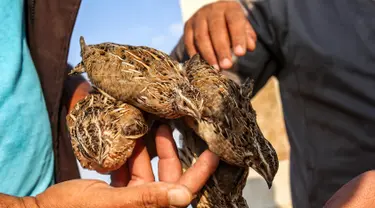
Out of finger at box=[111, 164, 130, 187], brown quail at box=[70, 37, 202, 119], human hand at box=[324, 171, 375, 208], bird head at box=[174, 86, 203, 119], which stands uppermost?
brown quail at box=[70, 37, 202, 119]

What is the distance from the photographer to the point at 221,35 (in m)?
2.11

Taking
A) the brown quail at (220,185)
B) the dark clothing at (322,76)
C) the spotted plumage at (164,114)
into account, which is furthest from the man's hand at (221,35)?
the brown quail at (220,185)

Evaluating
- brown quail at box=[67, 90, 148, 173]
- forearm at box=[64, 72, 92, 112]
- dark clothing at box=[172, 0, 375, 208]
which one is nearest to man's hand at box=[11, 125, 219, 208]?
brown quail at box=[67, 90, 148, 173]

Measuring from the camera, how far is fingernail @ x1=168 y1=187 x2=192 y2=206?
123 cm

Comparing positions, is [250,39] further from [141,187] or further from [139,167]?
[141,187]

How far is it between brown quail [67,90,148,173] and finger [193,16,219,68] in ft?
2.33

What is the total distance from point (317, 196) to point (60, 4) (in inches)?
72.3

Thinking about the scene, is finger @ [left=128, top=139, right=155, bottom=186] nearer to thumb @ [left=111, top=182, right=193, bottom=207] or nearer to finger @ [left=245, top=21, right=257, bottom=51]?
thumb @ [left=111, top=182, right=193, bottom=207]

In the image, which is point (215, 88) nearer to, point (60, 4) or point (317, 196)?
point (60, 4)

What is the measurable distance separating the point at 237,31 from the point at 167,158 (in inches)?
33.6

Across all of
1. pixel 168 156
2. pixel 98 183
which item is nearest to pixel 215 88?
pixel 168 156

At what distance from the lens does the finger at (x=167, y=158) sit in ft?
Answer: 5.00

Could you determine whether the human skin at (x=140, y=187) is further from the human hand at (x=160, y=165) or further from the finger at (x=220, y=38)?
the finger at (x=220, y=38)

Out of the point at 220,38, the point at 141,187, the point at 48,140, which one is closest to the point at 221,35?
the point at 220,38
